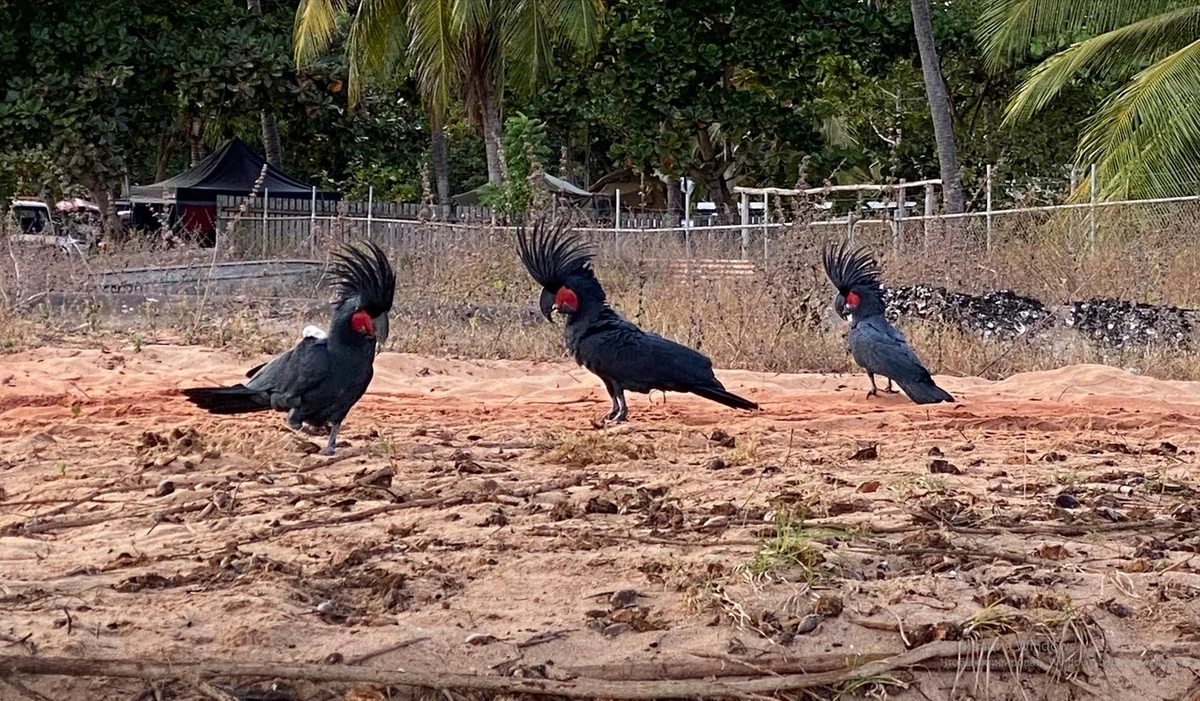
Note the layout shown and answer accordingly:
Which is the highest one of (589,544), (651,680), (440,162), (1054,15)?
(1054,15)

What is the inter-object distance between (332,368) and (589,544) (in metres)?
2.43

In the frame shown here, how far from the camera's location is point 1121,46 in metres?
18.4

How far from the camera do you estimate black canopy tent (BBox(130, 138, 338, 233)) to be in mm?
25703

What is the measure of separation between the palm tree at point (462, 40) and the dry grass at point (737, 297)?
5.64 meters

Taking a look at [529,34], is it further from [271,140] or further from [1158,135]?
[1158,135]

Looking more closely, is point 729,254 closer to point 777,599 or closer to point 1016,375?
point 1016,375

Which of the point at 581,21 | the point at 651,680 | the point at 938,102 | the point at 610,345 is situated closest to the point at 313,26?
the point at 581,21

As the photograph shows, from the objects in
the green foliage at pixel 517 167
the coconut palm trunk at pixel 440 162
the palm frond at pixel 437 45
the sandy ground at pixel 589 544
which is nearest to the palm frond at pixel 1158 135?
the green foliage at pixel 517 167

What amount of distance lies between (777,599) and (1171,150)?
14.2 meters

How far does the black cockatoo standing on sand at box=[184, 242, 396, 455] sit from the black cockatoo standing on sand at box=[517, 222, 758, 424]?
150cm

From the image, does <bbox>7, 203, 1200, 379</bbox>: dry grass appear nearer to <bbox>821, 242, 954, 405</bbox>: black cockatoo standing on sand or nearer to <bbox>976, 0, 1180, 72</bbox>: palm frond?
<bbox>821, 242, 954, 405</bbox>: black cockatoo standing on sand

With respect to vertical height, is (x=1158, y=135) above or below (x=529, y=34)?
below

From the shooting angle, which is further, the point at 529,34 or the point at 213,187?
the point at 213,187

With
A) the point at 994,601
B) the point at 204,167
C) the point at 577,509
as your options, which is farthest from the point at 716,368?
the point at 204,167
